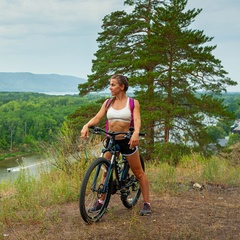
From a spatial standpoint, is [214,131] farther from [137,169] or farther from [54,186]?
[137,169]

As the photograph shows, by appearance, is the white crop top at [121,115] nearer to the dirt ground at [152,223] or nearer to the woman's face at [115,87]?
the woman's face at [115,87]

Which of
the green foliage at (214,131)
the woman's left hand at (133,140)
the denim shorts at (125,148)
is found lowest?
the green foliage at (214,131)

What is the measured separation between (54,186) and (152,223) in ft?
6.57

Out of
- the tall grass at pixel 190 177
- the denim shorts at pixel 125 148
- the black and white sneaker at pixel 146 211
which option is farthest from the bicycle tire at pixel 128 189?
the tall grass at pixel 190 177

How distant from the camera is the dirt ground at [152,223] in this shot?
154 inches

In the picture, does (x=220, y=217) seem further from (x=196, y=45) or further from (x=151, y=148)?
(x=196, y=45)

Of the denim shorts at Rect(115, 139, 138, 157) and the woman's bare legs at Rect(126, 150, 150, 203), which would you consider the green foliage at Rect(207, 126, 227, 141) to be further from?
the denim shorts at Rect(115, 139, 138, 157)

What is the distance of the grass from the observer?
15.1ft

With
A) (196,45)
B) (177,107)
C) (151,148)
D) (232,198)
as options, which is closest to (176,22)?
(196,45)

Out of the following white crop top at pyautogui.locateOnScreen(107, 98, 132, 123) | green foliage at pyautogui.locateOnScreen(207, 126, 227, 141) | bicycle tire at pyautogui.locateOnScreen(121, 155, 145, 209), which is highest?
white crop top at pyautogui.locateOnScreen(107, 98, 132, 123)

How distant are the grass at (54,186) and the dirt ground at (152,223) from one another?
0.10m

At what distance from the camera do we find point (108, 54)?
70.3ft

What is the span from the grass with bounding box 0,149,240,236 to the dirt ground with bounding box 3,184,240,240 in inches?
4.0

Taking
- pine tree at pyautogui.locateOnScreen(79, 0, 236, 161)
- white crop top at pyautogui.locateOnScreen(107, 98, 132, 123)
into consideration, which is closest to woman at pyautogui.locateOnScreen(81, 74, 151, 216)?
white crop top at pyautogui.locateOnScreen(107, 98, 132, 123)
